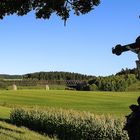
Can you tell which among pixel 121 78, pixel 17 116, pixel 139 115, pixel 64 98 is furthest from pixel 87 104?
pixel 139 115

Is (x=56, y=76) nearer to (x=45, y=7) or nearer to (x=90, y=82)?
(x=90, y=82)

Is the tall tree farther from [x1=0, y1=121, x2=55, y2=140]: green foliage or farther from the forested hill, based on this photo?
the forested hill

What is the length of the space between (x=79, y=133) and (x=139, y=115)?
19213mm

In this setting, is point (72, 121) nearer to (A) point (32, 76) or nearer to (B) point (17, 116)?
(B) point (17, 116)

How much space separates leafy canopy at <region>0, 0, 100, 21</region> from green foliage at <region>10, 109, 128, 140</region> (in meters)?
6.21

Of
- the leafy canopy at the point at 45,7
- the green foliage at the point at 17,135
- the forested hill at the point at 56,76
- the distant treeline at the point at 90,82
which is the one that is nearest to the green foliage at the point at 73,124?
the green foliage at the point at 17,135

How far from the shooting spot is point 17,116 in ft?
102

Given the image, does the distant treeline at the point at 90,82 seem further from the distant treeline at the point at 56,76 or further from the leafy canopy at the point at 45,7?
the leafy canopy at the point at 45,7

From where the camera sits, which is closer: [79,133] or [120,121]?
[120,121]

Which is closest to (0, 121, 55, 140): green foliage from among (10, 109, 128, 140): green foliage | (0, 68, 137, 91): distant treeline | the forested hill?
(10, 109, 128, 140): green foliage

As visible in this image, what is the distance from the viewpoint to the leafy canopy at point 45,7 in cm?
1656

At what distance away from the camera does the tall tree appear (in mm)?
16562

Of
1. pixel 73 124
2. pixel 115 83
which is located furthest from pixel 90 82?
pixel 73 124

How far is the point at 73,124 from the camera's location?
23.9 meters
